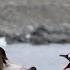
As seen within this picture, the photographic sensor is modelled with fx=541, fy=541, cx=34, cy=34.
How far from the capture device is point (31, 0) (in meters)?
18.0

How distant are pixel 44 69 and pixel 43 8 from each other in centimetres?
1194

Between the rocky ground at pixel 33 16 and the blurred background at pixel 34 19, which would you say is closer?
the blurred background at pixel 34 19

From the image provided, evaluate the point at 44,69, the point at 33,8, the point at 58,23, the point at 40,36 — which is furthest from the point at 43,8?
the point at 44,69

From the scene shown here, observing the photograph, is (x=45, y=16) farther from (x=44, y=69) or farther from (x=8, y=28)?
(x=44, y=69)

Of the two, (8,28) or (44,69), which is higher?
(44,69)

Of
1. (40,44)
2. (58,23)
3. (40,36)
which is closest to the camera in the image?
(40,44)

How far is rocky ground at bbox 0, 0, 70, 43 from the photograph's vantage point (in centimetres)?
1497

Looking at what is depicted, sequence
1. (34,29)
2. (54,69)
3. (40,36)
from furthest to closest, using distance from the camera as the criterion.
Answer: (34,29)
(40,36)
(54,69)

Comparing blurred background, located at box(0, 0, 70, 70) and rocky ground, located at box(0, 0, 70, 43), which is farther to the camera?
rocky ground, located at box(0, 0, 70, 43)

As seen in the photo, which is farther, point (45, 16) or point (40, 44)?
point (45, 16)

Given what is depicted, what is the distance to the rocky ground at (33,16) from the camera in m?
15.0

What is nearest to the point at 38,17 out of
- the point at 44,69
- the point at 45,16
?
the point at 45,16

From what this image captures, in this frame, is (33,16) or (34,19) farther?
(33,16)

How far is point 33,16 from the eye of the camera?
54.9 ft
